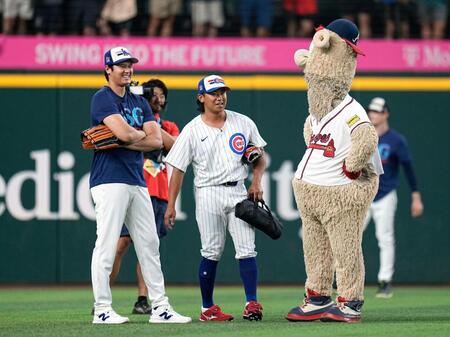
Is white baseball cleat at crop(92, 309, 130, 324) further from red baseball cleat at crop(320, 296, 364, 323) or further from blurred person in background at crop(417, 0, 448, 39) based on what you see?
blurred person in background at crop(417, 0, 448, 39)

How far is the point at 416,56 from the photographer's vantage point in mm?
15898

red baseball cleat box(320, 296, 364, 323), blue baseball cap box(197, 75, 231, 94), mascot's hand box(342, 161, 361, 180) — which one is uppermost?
blue baseball cap box(197, 75, 231, 94)

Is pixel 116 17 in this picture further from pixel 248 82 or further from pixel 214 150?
pixel 214 150

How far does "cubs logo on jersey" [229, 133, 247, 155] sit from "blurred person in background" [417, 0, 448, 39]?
26.5ft

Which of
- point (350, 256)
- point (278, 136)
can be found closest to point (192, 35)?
point (278, 136)

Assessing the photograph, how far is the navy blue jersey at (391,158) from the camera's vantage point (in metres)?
13.1

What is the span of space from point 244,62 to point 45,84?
2.86 metres

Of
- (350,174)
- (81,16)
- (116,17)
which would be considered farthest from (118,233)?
(81,16)

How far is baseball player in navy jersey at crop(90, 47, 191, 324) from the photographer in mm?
8688

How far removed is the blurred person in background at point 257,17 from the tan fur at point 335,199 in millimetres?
7612

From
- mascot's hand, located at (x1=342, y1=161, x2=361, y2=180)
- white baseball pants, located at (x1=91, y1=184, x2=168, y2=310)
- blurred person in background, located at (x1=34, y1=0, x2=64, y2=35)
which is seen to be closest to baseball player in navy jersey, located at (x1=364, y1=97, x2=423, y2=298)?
mascot's hand, located at (x1=342, y1=161, x2=361, y2=180)

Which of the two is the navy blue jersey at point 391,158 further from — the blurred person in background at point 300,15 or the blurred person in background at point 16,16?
the blurred person in background at point 16,16

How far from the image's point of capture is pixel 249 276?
9023 mm

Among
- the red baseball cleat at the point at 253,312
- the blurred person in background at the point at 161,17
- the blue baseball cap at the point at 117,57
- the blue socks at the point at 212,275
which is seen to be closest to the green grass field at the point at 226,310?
the red baseball cleat at the point at 253,312
